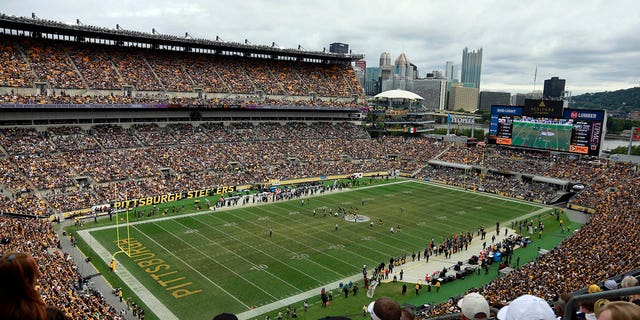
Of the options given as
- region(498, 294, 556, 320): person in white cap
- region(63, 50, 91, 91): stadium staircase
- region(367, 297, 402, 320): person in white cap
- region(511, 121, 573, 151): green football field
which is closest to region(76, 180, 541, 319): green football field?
region(511, 121, 573, 151): green football field

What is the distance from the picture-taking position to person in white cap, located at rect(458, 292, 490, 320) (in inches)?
167

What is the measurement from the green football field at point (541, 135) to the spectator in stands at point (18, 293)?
59.7 m

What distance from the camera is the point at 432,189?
2179 inches

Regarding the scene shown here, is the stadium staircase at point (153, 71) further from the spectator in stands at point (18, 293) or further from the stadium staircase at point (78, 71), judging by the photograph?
the spectator in stands at point (18, 293)

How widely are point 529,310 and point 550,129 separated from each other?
58.1m

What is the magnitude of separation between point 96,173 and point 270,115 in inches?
1187

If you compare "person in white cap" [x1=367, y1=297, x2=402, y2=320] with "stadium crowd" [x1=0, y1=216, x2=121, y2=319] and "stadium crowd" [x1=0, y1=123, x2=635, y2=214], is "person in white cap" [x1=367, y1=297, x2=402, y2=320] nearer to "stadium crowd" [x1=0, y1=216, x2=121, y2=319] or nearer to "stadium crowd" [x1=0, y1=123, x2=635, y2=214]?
"stadium crowd" [x1=0, y1=216, x2=121, y2=319]

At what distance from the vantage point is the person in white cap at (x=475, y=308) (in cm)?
424

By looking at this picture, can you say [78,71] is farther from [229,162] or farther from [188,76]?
[229,162]

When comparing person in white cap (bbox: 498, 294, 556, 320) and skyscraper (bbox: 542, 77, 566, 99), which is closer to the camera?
person in white cap (bbox: 498, 294, 556, 320)

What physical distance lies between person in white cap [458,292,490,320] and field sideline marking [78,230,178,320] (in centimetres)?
1955

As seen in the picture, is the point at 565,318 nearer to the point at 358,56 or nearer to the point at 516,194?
the point at 516,194

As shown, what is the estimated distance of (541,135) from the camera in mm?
55656

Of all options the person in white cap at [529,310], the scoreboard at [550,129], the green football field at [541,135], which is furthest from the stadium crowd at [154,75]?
the person in white cap at [529,310]
